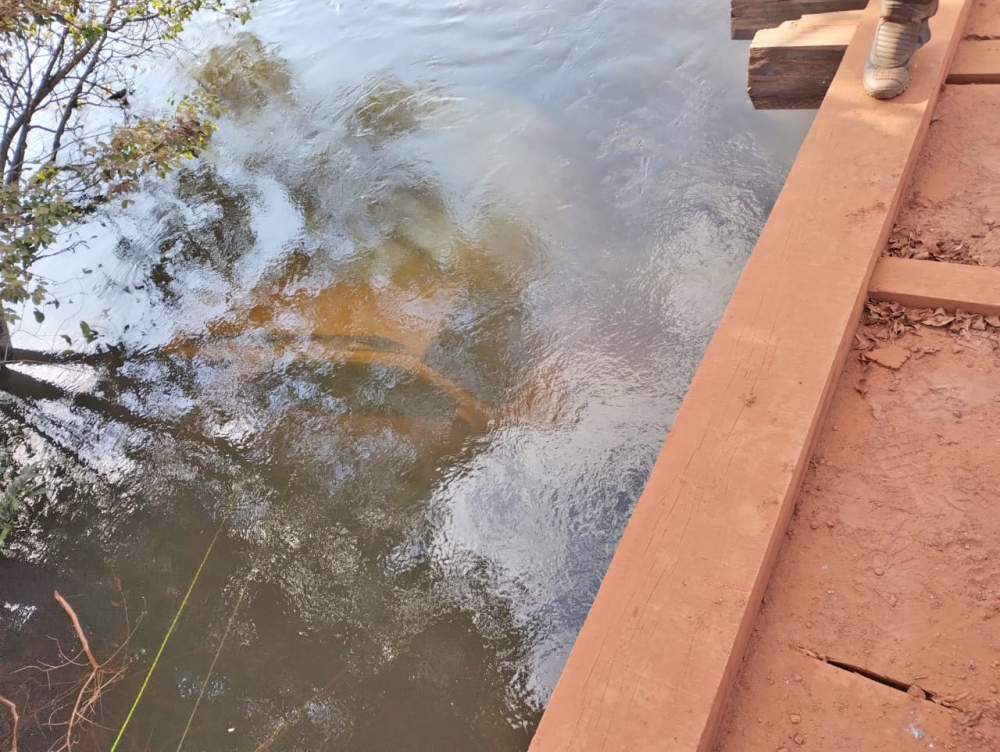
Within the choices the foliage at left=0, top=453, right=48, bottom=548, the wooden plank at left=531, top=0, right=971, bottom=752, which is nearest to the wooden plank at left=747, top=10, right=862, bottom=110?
the wooden plank at left=531, top=0, right=971, bottom=752

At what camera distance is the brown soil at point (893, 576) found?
173 cm

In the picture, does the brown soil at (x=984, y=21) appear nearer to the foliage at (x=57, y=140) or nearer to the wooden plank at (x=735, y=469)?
the wooden plank at (x=735, y=469)

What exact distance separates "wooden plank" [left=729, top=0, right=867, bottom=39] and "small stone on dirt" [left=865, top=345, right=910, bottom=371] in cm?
259

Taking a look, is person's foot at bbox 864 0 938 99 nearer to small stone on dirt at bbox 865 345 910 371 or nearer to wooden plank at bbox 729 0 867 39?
wooden plank at bbox 729 0 867 39

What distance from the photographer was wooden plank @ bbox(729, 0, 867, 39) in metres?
4.09

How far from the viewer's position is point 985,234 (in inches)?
104

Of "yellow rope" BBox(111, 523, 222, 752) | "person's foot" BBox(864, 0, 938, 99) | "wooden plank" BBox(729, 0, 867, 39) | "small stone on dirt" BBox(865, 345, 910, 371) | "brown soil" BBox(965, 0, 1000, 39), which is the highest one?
"person's foot" BBox(864, 0, 938, 99)

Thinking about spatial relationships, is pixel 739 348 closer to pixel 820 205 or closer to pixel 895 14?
pixel 820 205

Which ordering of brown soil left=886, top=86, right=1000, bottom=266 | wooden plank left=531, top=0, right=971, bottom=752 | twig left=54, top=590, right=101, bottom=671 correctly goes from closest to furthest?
wooden plank left=531, top=0, right=971, bottom=752
twig left=54, top=590, right=101, bottom=671
brown soil left=886, top=86, right=1000, bottom=266

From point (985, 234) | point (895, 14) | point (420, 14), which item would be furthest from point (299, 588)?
point (420, 14)

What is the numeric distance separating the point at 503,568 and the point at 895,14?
9.11 ft

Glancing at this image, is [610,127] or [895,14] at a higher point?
[895,14]

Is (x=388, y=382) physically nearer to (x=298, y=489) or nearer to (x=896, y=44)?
(x=298, y=489)

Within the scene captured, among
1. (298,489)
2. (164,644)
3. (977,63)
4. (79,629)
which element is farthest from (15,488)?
(977,63)
